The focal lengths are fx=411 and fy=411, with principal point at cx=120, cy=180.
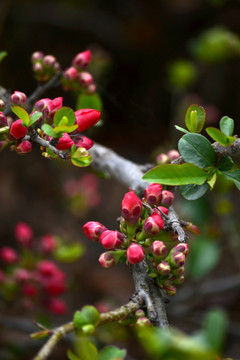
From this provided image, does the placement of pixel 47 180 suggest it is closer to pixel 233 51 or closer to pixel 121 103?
pixel 121 103

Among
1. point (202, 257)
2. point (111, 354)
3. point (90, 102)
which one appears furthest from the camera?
point (202, 257)

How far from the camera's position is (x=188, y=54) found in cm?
277

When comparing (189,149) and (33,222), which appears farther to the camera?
(33,222)

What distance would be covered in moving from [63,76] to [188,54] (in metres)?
1.90

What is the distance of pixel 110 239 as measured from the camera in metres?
0.66

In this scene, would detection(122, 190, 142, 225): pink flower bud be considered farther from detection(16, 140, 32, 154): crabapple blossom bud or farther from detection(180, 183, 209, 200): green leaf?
detection(16, 140, 32, 154): crabapple blossom bud

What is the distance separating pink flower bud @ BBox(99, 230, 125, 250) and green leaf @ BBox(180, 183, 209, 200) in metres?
0.13

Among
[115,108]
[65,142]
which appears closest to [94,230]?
[65,142]

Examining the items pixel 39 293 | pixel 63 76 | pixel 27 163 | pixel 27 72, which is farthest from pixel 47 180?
pixel 63 76

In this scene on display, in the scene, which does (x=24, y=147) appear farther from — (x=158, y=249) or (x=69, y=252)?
(x=69, y=252)

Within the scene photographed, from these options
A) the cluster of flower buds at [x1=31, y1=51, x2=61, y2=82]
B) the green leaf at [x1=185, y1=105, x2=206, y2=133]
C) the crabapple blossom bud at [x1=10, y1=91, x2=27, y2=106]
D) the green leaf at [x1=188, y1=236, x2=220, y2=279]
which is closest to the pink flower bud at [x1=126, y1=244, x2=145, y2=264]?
the green leaf at [x1=185, y1=105, x2=206, y2=133]

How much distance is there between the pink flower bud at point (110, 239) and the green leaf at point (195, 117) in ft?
0.75

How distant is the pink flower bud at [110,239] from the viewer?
0.66 m

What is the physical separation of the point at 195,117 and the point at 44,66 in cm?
51
